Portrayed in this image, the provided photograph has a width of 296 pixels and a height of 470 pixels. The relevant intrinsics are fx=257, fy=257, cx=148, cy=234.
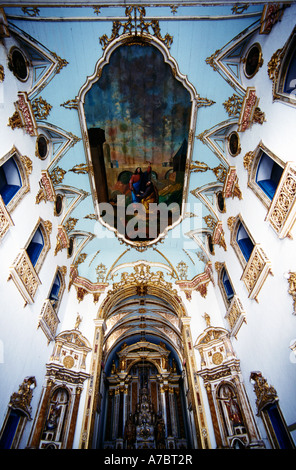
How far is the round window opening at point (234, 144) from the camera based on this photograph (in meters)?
10.8

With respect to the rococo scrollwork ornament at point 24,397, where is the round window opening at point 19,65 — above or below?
above

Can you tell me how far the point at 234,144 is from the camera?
1102 cm

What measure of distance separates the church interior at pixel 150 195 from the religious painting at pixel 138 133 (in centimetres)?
7

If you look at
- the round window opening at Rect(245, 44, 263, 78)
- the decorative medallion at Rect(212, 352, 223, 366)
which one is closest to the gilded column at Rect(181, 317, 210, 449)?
the decorative medallion at Rect(212, 352, 223, 366)

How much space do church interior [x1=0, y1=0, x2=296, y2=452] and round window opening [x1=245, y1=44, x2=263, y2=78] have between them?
51mm

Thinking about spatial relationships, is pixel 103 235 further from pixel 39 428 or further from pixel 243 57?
pixel 243 57

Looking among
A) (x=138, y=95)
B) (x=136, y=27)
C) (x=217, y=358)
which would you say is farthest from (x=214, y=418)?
(x=136, y=27)

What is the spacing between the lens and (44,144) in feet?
35.6

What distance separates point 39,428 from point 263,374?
8.51 meters

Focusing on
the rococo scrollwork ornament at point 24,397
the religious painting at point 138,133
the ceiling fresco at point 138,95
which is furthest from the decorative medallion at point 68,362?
the religious painting at point 138,133

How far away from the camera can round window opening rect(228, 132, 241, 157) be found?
10.8 meters

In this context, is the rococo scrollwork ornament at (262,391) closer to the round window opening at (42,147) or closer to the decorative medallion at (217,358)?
the decorative medallion at (217,358)

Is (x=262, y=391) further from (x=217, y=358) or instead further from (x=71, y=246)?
(x=71, y=246)

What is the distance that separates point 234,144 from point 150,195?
16.4 feet
